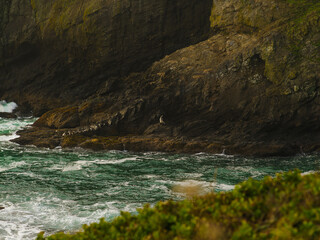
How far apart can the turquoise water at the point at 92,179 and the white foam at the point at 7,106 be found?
38.5ft

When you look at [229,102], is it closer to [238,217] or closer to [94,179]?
[94,179]

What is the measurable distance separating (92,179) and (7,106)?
22324 mm

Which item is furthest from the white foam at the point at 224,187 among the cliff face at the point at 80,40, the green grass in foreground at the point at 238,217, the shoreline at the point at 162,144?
the cliff face at the point at 80,40

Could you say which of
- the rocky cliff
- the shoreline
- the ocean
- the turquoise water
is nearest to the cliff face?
the rocky cliff

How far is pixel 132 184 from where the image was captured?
55.0 feet

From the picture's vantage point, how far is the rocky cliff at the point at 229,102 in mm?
22859

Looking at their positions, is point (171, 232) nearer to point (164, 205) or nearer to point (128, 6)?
point (164, 205)

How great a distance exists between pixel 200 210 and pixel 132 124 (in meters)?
19.4

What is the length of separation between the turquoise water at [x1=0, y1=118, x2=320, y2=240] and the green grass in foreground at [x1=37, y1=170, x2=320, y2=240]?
6712 mm

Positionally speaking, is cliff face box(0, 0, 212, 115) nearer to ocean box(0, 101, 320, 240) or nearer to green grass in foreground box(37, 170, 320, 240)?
ocean box(0, 101, 320, 240)

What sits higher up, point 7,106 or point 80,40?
point 80,40

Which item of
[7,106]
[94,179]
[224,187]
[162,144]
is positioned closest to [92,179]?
[94,179]

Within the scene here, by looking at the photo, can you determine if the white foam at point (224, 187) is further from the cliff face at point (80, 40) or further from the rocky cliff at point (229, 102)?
the cliff face at point (80, 40)

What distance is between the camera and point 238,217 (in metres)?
5.34
